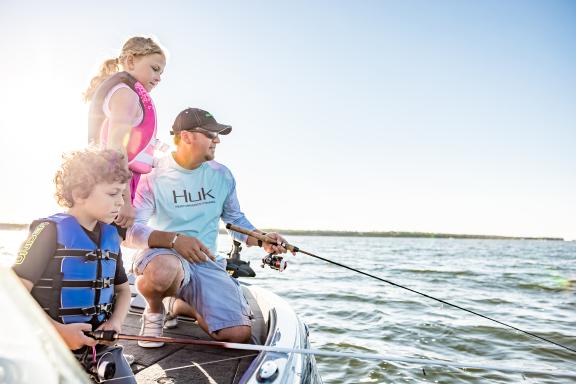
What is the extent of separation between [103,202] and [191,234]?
1.43 meters

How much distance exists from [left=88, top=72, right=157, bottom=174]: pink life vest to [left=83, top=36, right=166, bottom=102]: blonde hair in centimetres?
20

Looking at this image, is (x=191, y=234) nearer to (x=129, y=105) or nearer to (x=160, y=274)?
(x=160, y=274)

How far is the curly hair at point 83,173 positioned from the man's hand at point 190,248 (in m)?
1.03

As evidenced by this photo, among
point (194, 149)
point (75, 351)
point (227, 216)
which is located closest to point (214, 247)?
point (227, 216)

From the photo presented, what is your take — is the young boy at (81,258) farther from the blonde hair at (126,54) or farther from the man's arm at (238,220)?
the man's arm at (238,220)

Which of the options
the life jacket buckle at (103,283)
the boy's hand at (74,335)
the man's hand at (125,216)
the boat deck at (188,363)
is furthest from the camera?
the man's hand at (125,216)

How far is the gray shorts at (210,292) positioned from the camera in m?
2.98

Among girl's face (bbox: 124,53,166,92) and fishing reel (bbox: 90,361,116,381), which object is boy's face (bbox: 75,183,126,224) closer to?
fishing reel (bbox: 90,361,116,381)

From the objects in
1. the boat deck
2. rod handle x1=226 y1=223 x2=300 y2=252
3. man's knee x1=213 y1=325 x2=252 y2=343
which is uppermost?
rod handle x1=226 y1=223 x2=300 y2=252

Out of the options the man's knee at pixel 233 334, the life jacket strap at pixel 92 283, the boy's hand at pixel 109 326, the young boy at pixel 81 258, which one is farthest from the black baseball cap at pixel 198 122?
the boy's hand at pixel 109 326

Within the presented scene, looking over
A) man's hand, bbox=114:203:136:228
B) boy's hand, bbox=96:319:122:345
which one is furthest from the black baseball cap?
boy's hand, bbox=96:319:122:345

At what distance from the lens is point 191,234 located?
133 inches

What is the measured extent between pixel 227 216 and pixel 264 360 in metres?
1.72

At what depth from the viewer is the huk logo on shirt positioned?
131 inches
